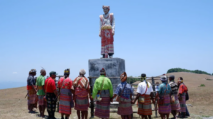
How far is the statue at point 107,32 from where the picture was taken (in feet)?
33.5

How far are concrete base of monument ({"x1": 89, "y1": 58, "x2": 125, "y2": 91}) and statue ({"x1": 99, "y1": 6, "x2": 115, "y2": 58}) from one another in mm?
611

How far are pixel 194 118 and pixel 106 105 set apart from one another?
4924 millimetres

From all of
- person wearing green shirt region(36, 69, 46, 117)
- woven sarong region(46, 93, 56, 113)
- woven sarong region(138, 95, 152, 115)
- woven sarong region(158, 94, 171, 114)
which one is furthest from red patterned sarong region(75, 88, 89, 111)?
woven sarong region(158, 94, 171, 114)

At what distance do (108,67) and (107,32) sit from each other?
1.97 metres

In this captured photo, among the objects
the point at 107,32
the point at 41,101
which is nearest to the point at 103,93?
the point at 41,101

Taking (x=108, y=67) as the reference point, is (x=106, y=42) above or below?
above

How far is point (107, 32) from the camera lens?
10.3 metres

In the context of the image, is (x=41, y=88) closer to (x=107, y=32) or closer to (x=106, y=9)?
(x=107, y=32)

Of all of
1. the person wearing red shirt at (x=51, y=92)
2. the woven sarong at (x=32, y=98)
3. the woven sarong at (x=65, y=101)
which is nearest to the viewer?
the woven sarong at (x=65, y=101)

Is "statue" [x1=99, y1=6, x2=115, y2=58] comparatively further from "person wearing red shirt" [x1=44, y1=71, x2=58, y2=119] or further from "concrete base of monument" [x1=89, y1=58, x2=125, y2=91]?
"person wearing red shirt" [x1=44, y1=71, x2=58, y2=119]

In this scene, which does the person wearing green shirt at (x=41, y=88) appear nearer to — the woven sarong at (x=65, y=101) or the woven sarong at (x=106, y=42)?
the woven sarong at (x=65, y=101)

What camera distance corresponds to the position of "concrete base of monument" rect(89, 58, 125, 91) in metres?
9.53

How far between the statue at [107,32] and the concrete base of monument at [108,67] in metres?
0.61

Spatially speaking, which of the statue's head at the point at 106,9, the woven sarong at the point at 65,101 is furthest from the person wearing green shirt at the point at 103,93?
the statue's head at the point at 106,9
